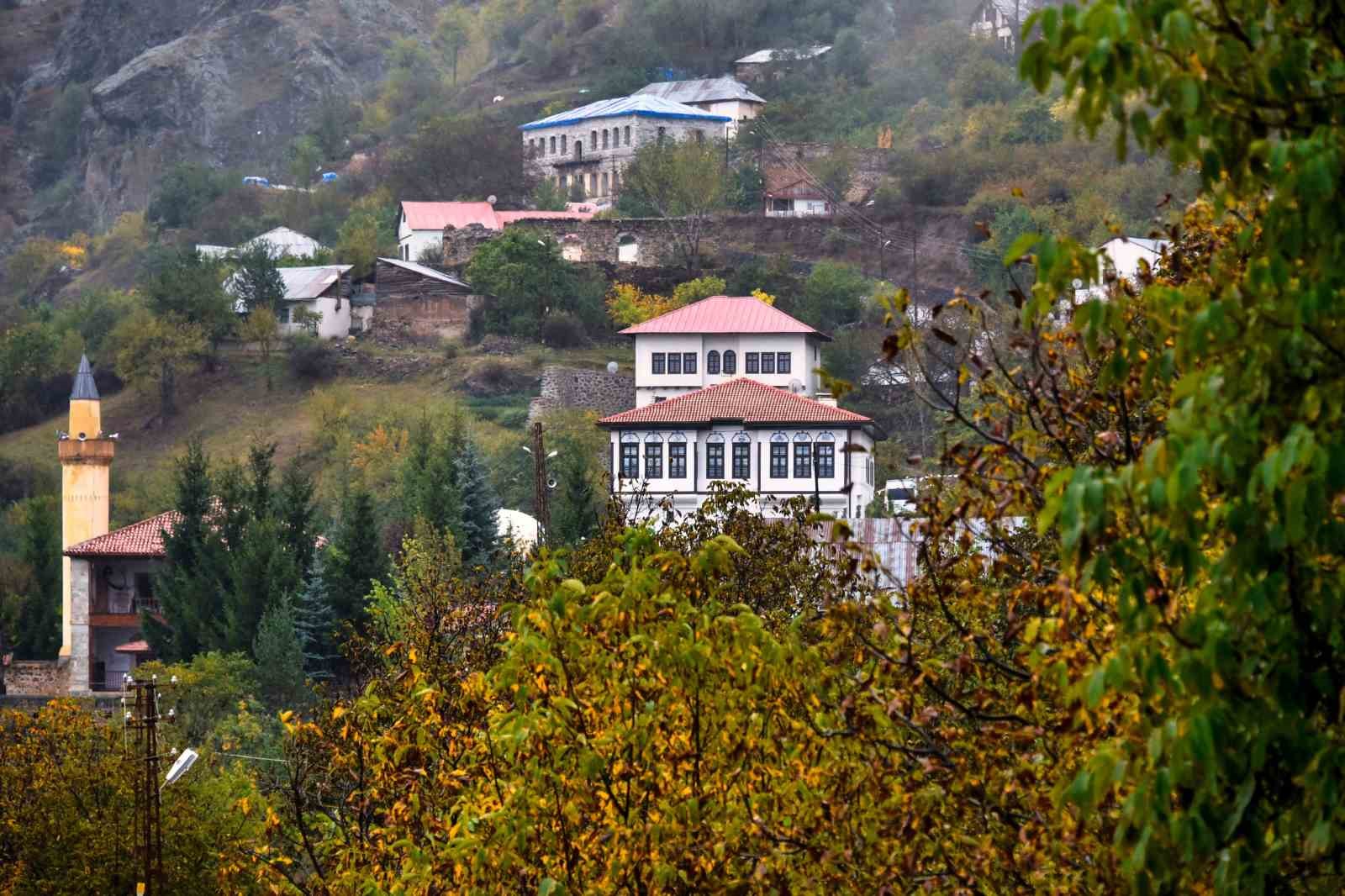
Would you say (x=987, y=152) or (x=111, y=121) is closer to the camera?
(x=987, y=152)

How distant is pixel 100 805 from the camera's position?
26203 mm

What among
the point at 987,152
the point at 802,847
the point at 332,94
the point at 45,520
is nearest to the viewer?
the point at 802,847

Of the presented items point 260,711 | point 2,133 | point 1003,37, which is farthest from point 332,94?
point 260,711

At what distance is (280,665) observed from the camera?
45.6m

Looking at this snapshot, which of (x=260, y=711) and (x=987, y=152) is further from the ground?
(x=987, y=152)

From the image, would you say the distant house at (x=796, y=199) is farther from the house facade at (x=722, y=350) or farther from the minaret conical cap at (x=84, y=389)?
the minaret conical cap at (x=84, y=389)

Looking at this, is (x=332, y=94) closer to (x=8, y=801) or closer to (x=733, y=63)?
(x=733, y=63)

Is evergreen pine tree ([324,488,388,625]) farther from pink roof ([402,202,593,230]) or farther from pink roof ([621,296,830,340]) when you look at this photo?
pink roof ([402,202,593,230])

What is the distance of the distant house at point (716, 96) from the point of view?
110000 mm

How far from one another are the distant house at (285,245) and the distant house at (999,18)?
39166 mm

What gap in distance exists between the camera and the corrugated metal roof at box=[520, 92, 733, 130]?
105562mm

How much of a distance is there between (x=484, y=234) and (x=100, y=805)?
66.4 metres

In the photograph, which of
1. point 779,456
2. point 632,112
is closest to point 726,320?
point 779,456

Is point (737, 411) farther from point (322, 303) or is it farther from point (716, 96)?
point (716, 96)
